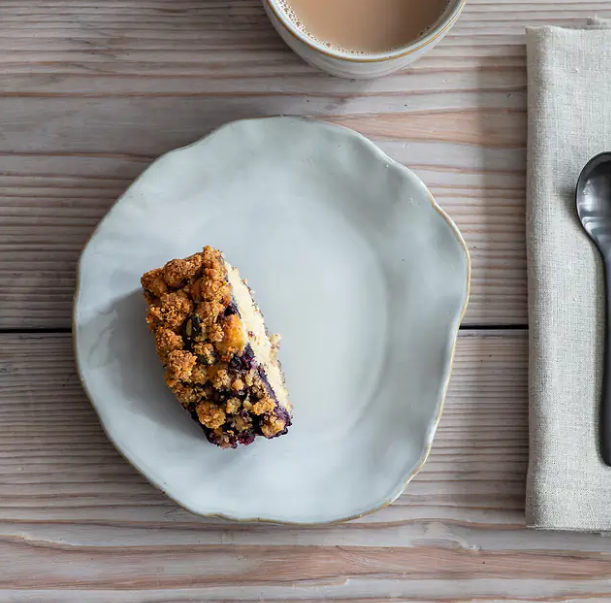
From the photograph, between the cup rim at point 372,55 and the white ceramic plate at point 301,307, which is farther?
the white ceramic plate at point 301,307

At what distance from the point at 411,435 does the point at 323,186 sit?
1.54 ft

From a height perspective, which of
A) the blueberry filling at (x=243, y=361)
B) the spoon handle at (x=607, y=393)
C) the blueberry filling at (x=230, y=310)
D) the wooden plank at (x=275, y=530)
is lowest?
the wooden plank at (x=275, y=530)

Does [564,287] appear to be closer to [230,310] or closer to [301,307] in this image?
[301,307]

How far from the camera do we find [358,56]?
1.06m

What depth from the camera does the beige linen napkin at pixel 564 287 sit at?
1.21 meters

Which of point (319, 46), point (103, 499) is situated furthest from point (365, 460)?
point (319, 46)

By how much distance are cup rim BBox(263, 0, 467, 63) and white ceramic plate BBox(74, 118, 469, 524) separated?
0.14 metres

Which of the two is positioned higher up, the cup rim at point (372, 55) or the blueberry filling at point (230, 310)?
the cup rim at point (372, 55)

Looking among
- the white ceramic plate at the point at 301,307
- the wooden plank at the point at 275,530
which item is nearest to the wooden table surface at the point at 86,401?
the wooden plank at the point at 275,530

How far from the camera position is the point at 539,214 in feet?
4.02

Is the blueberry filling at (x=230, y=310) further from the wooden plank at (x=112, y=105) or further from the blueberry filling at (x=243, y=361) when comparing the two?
the wooden plank at (x=112, y=105)

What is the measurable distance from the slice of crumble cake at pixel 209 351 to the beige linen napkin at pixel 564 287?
19.6 inches

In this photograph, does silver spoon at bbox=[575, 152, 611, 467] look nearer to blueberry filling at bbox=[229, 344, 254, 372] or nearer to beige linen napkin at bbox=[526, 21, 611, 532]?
beige linen napkin at bbox=[526, 21, 611, 532]

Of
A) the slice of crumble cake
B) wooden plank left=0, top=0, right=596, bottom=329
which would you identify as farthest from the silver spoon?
the slice of crumble cake
